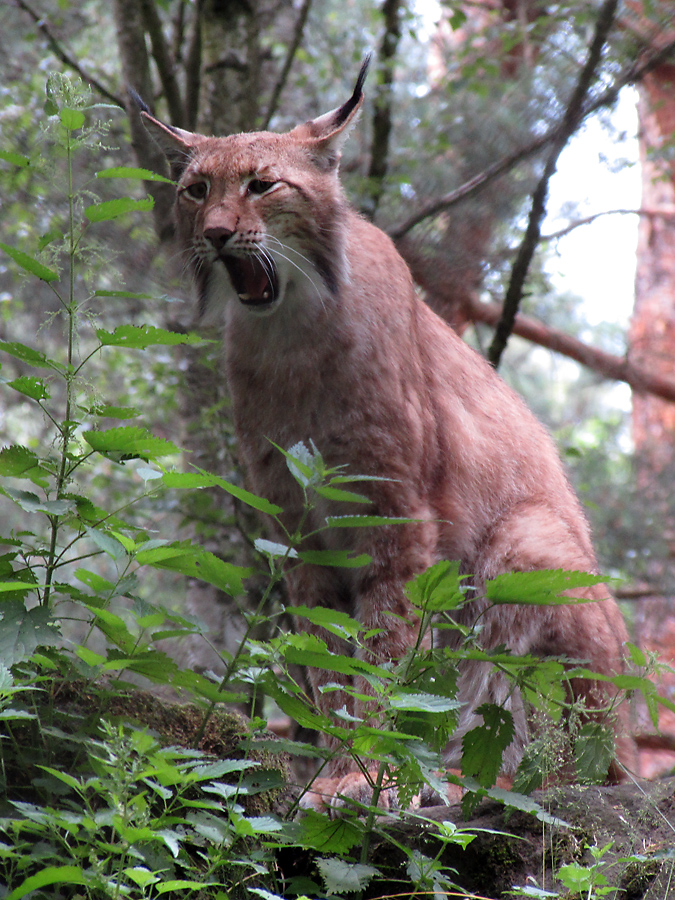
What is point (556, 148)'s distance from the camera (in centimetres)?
494

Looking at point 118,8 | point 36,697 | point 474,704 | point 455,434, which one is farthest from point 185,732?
point 118,8

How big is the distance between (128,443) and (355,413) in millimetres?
1388

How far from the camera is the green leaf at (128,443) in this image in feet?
6.41

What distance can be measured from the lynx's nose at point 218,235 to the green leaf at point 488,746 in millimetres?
1875

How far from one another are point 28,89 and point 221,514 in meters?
3.40

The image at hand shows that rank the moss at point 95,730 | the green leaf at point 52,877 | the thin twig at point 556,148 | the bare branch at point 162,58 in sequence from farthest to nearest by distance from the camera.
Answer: the bare branch at point 162,58 < the thin twig at point 556,148 < the moss at point 95,730 < the green leaf at point 52,877

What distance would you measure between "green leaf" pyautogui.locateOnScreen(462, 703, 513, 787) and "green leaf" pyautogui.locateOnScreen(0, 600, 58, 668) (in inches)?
39.3

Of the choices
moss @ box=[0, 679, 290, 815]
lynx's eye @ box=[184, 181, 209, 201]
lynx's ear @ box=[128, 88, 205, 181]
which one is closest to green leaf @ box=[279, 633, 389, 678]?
moss @ box=[0, 679, 290, 815]

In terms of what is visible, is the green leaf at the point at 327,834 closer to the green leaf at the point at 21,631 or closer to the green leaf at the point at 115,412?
the green leaf at the point at 21,631

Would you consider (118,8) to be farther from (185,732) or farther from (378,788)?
(378,788)

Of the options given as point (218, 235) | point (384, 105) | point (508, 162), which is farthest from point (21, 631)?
point (384, 105)

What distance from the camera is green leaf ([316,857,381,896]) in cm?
176

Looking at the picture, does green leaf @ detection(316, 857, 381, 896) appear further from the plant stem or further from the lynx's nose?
the lynx's nose

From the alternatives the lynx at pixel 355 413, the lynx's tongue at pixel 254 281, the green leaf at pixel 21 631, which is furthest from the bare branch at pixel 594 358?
the green leaf at pixel 21 631
